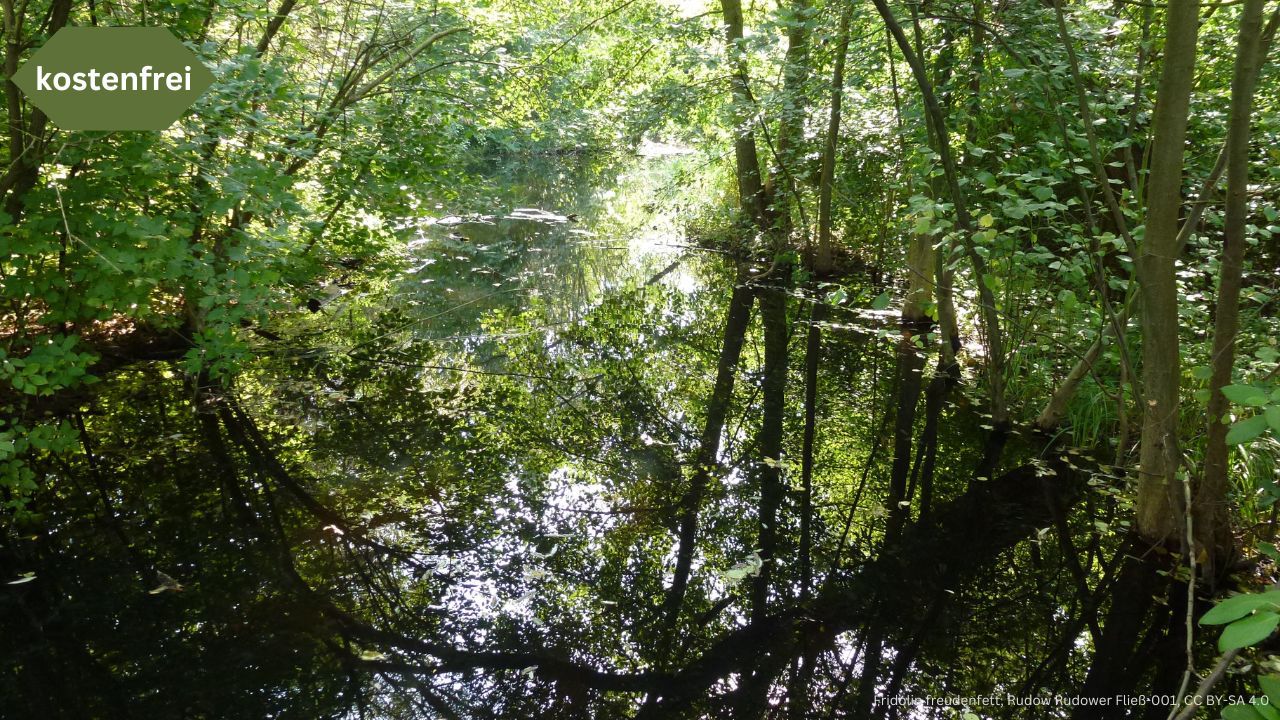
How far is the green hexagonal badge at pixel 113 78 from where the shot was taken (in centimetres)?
441

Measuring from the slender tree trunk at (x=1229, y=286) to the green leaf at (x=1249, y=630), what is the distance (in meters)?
1.96

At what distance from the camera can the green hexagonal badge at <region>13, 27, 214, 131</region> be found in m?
4.41

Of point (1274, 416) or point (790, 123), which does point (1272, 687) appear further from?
point (790, 123)

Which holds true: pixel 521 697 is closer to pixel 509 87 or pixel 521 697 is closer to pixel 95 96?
pixel 95 96

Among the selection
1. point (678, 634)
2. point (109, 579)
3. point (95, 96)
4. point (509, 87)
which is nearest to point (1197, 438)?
point (678, 634)

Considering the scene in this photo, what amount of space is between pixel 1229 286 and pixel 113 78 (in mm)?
5852

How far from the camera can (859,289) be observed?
401 inches

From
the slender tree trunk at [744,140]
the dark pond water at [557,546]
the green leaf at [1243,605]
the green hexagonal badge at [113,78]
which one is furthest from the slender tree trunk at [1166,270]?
the slender tree trunk at [744,140]

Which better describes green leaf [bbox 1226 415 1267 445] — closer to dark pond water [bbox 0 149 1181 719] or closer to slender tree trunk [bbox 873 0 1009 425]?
dark pond water [bbox 0 149 1181 719]

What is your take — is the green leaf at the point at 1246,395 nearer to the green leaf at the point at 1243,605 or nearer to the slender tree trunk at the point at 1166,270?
the green leaf at the point at 1243,605

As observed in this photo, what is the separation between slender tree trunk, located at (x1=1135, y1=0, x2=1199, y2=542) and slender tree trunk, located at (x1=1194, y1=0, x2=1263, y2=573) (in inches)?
5.0

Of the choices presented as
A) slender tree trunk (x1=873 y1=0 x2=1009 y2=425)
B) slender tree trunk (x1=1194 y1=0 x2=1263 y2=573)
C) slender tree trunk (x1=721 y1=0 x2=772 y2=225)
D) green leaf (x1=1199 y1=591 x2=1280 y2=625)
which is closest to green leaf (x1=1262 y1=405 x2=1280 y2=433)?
green leaf (x1=1199 y1=591 x2=1280 y2=625)

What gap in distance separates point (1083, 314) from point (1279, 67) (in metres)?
1.92

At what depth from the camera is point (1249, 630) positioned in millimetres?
1187
